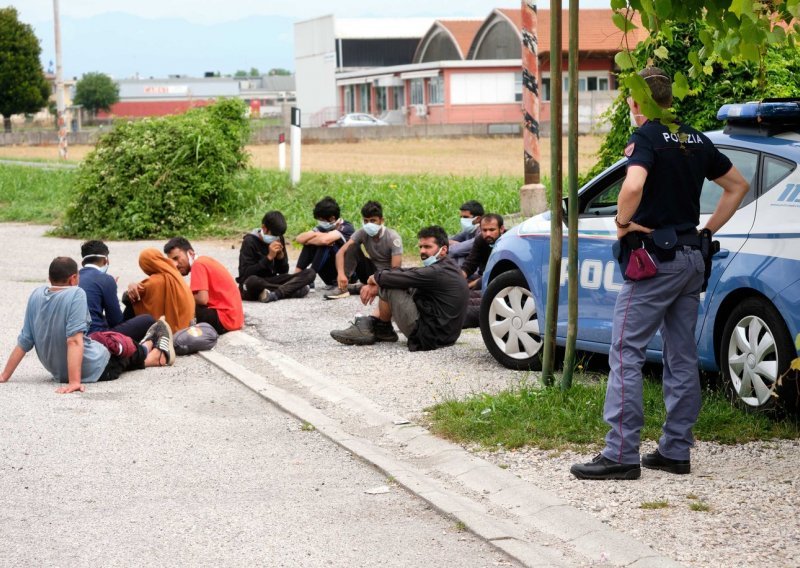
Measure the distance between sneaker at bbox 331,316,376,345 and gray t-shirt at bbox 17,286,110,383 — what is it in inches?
85.3

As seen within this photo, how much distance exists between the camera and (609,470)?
653 cm

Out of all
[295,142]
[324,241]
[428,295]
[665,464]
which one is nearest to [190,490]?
[665,464]

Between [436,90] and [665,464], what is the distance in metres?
77.7

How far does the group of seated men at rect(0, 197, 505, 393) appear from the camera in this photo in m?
9.48

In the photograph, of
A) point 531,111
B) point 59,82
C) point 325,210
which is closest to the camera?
point 325,210

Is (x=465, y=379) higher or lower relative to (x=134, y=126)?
lower

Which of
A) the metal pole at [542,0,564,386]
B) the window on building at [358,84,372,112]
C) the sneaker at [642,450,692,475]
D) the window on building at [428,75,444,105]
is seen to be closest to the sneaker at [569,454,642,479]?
the sneaker at [642,450,692,475]

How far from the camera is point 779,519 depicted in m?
5.82

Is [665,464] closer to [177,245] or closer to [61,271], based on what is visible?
[61,271]

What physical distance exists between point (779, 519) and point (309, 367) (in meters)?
5.07

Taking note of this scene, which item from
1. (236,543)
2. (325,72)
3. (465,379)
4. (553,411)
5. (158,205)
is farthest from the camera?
(325,72)

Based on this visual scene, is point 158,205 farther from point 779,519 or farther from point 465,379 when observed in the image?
point 779,519

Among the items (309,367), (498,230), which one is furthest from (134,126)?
(309,367)

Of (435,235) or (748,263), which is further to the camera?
(435,235)
